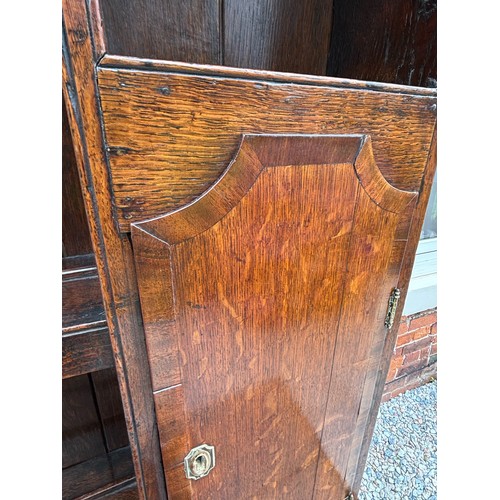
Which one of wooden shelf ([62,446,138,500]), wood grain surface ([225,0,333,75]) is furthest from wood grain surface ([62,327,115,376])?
wood grain surface ([225,0,333,75])

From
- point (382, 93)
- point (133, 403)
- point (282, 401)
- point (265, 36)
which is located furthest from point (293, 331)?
point (265, 36)

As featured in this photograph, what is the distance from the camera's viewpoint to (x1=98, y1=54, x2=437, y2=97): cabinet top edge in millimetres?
338

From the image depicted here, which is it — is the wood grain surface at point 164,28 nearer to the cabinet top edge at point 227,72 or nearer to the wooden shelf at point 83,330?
the cabinet top edge at point 227,72

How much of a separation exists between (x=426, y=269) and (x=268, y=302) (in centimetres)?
116

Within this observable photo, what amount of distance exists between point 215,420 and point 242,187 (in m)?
0.42

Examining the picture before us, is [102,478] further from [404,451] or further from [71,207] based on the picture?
[404,451]

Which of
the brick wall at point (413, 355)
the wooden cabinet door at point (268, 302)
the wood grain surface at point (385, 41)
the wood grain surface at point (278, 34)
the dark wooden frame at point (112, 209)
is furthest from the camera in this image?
the brick wall at point (413, 355)

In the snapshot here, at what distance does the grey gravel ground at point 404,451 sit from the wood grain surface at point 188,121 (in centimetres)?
152

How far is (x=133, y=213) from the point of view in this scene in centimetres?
40

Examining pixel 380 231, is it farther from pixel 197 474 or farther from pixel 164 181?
pixel 197 474

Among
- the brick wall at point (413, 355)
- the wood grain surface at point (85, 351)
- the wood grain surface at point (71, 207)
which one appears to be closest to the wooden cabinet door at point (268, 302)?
the wood grain surface at point (85, 351)

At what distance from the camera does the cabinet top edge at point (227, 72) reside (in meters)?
0.34

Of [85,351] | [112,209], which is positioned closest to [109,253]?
[112,209]

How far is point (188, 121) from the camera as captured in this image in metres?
0.39
